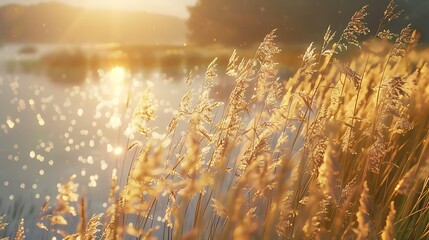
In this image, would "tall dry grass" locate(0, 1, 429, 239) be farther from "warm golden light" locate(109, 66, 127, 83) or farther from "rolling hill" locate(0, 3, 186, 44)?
"rolling hill" locate(0, 3, 186, 44)

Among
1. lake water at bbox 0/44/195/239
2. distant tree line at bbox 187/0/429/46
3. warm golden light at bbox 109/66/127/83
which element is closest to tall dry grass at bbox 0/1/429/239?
lake water at bbox 0/44/195/239

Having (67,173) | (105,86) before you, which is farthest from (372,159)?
(105,86)

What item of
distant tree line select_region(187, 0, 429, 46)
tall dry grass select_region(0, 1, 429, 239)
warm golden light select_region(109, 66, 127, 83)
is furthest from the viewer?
distant tree line select_region(187, 0, 429, 46)

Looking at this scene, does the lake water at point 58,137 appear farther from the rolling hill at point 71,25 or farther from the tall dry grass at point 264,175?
the rolling hill at point 71,25

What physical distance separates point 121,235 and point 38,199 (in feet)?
13.4

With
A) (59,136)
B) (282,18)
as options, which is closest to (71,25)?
(282,18)

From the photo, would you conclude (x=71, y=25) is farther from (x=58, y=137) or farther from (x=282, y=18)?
(x=58, y=137)

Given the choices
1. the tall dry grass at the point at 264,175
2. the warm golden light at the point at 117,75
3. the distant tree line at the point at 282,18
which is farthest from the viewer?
the distant tree line at the point at 282,18

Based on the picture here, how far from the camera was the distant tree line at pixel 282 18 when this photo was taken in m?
26.2

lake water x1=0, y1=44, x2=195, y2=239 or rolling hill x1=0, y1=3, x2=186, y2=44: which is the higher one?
rolling hill x1=0, y1=3, x2=186, y2=44

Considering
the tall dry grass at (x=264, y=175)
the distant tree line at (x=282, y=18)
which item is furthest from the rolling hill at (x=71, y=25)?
the tall dry grass at (x=264, y=175)

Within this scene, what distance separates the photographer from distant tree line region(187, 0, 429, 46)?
26156mm

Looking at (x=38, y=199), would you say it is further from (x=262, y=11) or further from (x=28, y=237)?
(x=262, y=11)

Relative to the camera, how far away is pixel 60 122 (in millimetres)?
11664
